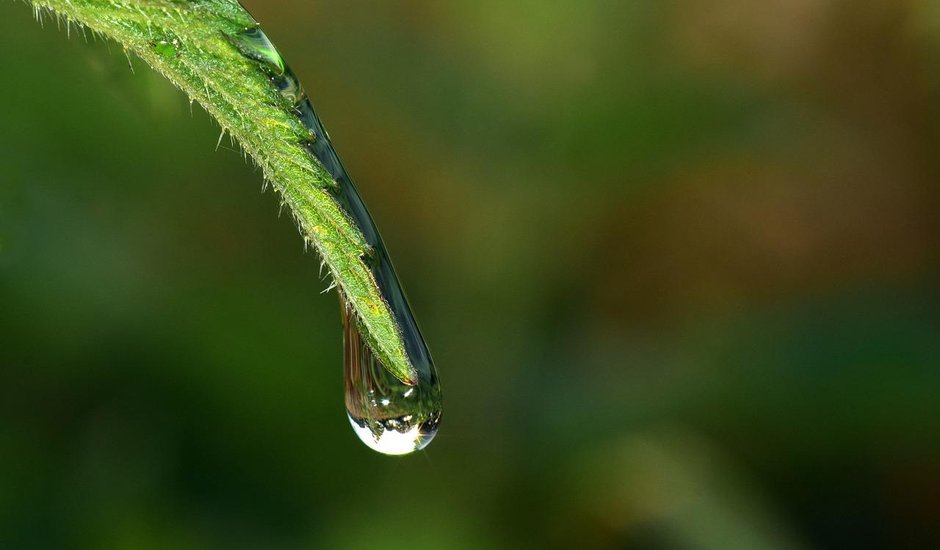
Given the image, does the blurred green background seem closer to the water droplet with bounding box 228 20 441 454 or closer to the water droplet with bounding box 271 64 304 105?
the water droplet with bounding box 228 20 441 454

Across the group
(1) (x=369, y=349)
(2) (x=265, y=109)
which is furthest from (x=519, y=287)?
(2) (x=265, y=109)

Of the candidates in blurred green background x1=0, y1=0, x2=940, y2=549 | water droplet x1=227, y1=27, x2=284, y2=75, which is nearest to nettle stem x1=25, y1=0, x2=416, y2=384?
water droplet x1=227, y1=27, x2=284, y2=75

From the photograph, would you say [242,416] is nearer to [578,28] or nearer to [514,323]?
[514,323]

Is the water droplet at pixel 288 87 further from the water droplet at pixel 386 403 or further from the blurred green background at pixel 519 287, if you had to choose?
the blurred green background at pixel 519 287

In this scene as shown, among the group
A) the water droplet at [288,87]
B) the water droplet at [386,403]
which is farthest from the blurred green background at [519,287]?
the water droplet at [288,87]

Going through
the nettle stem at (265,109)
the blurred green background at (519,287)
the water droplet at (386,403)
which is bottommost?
the blurred green background at (519,287)

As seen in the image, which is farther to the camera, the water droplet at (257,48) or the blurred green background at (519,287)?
the blurred green background at (519,287)

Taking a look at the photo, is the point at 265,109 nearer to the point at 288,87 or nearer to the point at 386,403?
the point at 288,87
